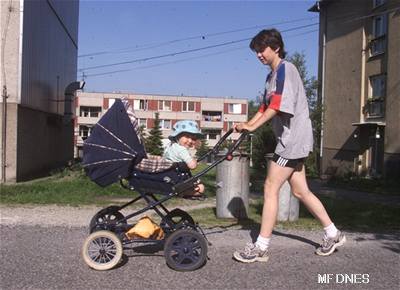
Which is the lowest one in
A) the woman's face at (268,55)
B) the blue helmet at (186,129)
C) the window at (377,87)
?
the blue helmet at (186,129)

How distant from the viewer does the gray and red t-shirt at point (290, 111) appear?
504cm

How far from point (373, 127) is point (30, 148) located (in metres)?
16.1

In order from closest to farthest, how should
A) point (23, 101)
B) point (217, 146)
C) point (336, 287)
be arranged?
point (336, 287) < point (217, 146) < point (23, 101)

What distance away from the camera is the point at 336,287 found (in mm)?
4371

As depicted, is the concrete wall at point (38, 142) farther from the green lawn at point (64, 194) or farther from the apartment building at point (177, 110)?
the apartment building at point (177, 110)

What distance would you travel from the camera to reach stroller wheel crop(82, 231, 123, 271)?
4.87 metres

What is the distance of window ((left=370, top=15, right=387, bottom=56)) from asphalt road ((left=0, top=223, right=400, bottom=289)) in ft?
69.3

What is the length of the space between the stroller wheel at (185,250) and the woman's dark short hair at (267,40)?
6.11 feet

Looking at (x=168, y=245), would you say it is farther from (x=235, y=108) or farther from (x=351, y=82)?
(x=235, y=108)

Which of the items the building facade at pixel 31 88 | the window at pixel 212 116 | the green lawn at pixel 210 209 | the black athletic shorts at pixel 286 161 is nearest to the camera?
the black athletic shorts at pixel 286 161

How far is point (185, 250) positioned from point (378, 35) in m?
23.7

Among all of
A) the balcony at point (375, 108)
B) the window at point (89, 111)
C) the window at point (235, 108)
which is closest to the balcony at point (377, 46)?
the balcony at point (375, 108)

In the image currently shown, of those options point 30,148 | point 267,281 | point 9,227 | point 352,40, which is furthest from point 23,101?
point 352,40

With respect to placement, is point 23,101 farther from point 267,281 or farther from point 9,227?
point 267,281
